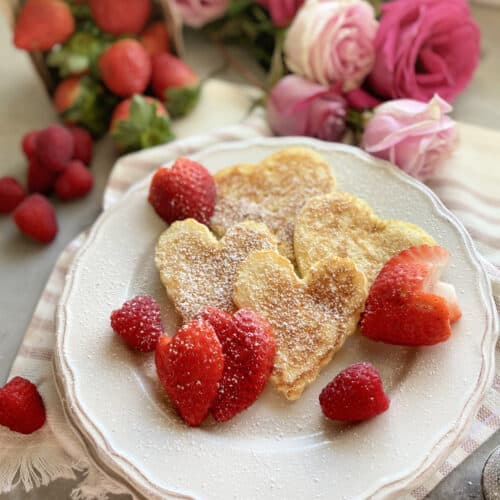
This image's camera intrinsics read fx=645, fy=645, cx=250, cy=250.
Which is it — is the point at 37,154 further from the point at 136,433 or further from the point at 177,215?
the point at 136,433

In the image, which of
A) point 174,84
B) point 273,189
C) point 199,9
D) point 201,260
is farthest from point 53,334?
point 199,9

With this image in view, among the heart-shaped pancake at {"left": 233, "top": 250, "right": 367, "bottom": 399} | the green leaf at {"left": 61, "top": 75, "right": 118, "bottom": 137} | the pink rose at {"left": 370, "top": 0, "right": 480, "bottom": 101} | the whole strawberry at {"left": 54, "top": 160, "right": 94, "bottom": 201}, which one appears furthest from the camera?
the green leaf at {"left": 61, "top": 75, "right": 118, "bottom": 137}

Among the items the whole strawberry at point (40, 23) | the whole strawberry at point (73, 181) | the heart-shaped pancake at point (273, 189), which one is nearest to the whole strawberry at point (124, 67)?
the whole strawberry at point (40, 23)

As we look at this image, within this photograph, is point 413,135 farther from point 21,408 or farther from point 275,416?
point 21,408

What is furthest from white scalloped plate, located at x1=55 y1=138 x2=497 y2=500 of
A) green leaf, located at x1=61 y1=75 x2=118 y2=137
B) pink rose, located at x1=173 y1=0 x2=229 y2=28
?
pink rose, located at x1=173 y1=0 x2=229 y2=28

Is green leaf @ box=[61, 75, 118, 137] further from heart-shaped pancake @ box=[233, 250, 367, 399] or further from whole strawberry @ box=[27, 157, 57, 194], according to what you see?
heart-shaped pancake @ box=[233, 250, 367, 399]

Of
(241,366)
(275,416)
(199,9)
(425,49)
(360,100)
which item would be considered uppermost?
(199,9)
